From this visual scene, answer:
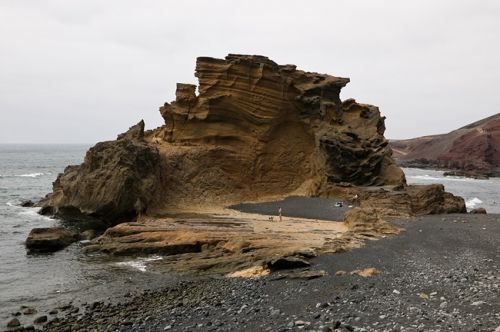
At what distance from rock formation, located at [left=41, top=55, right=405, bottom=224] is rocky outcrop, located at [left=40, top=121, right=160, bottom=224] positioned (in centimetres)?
85

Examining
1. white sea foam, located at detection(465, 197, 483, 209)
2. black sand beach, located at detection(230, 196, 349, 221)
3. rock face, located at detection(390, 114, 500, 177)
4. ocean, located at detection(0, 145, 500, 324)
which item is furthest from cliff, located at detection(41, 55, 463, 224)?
rock face, located at detection(390, 114, 500, 177)

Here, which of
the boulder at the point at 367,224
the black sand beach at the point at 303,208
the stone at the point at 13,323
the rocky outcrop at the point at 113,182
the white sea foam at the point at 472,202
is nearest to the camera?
the stone at the point at 13,323

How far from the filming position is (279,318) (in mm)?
13398

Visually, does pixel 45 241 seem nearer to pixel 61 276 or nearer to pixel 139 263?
pixel 61 276

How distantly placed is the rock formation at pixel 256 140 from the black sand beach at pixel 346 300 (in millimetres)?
18073

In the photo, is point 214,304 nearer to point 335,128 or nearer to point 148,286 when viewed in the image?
point 148,286

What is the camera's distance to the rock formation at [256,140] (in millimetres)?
39219

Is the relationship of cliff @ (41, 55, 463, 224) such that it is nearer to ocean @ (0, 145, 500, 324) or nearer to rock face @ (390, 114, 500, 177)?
ocean @ (0, 145, 500, 324)

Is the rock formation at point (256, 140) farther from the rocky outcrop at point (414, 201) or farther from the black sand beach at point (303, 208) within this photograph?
the rocky outcrop at point (414, 201)

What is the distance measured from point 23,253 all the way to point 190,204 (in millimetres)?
13312

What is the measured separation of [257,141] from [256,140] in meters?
0.12

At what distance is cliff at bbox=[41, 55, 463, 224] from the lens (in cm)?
3906

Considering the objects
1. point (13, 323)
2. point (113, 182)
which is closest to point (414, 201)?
point (113, 182)

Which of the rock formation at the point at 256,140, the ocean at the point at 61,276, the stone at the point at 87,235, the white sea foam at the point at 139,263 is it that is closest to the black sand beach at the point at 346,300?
the ocean at the point at 61,276
